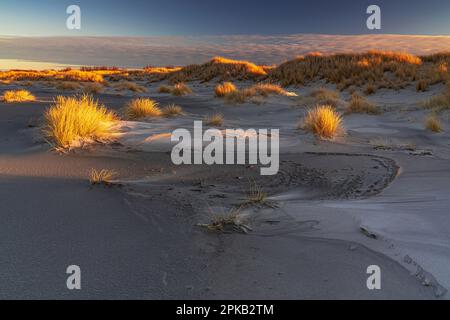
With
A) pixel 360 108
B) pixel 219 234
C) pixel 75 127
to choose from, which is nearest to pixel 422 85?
pixel 360 108

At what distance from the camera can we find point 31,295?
2.25 meters

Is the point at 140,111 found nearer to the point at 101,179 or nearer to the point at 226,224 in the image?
the point at 101,179

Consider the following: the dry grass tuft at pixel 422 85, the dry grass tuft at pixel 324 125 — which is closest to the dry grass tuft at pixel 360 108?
the dry grass tuft at pixel 324 125

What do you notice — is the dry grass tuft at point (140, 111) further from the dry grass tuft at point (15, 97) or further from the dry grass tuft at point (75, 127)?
the dry grass tuft at point (15, 97)

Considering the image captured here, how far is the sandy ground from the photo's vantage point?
2.44 meters

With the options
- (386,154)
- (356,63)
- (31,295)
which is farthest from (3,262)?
(356,63)

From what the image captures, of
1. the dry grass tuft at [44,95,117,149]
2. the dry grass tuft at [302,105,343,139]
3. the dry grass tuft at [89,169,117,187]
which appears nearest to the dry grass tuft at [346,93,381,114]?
the dry grass tuft at [302,105,343,139]

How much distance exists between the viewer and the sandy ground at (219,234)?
2443mm

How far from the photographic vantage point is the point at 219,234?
3.21 m

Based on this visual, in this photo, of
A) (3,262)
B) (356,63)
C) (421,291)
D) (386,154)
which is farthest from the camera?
(356,63)

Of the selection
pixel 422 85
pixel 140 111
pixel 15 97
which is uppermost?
pixel 422 85

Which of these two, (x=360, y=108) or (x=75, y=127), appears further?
(x=360, y=108)
